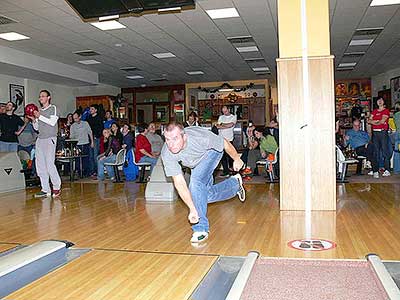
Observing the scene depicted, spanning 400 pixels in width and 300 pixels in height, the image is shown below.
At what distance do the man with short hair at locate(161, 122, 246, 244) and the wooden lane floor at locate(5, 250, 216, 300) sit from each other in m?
0.40

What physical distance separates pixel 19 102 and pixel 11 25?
4663mm

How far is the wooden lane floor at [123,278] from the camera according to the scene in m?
2.40

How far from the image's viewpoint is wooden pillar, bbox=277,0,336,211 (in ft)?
15.3

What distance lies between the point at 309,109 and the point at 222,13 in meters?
3.27

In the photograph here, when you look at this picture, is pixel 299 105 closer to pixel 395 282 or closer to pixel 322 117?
pixel 322 117

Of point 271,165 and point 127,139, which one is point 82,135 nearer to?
point 127,139

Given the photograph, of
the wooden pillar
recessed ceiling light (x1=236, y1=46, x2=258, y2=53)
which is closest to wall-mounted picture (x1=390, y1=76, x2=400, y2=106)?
recessed ceiling light (x1=236, y1=46, x2=258, y2=53)

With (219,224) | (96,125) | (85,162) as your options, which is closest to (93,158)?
(85,162)

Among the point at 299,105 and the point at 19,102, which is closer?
the point at 299,105

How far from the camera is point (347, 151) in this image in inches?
327

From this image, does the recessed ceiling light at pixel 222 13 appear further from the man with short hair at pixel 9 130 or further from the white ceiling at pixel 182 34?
the man with short hair at pixel 9 130

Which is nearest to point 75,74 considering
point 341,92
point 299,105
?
point 299,105

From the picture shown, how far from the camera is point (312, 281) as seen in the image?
8.08 feet

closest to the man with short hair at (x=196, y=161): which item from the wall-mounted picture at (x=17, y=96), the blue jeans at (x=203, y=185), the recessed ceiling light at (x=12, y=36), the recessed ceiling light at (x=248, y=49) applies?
the blue jeans at (x=203, y=185)
